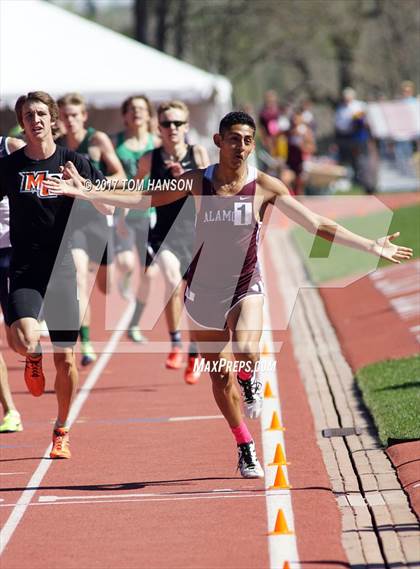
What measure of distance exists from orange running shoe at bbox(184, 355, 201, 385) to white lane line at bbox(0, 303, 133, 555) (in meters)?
0.87

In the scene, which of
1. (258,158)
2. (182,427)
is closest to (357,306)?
(182,427)

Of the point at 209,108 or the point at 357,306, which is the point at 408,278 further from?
the point at 209,108

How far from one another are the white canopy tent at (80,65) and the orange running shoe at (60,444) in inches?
391

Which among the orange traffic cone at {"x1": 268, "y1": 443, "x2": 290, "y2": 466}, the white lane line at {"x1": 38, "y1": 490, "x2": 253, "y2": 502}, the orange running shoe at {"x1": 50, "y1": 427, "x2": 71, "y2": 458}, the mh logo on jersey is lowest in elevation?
the white lane line at {"x1": 38, "y1": 490, "x2": 253, "y2": 502}

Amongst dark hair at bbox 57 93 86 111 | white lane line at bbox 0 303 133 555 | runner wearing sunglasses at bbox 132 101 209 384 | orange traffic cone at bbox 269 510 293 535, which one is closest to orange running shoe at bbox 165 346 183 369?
runner wearing sunglasses at bbox 132 101 209 384

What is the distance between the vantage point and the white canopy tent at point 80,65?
19703mm

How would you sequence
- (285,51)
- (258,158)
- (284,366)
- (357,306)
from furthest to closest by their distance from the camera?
1. (285,51)
2. (258,158)
3. (357,306)
4. (284,366)

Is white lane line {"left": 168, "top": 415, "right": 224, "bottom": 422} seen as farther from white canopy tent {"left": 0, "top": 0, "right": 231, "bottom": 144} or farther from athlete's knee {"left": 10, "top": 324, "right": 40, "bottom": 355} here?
white canopy tent {"left": 0, "top": 0, "right": 231, "bottom": 144}

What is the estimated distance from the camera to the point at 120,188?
27.6ft

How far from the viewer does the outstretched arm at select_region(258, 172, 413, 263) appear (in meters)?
7.49

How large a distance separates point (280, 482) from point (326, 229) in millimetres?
1548

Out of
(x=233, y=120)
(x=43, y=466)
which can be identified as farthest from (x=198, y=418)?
(x=233, y=120)

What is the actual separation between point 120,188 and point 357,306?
861 centimetres

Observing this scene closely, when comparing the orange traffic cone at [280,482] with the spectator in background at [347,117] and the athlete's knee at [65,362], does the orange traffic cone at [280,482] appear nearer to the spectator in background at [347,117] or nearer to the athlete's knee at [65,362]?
the athlete's knee at [65,362]
